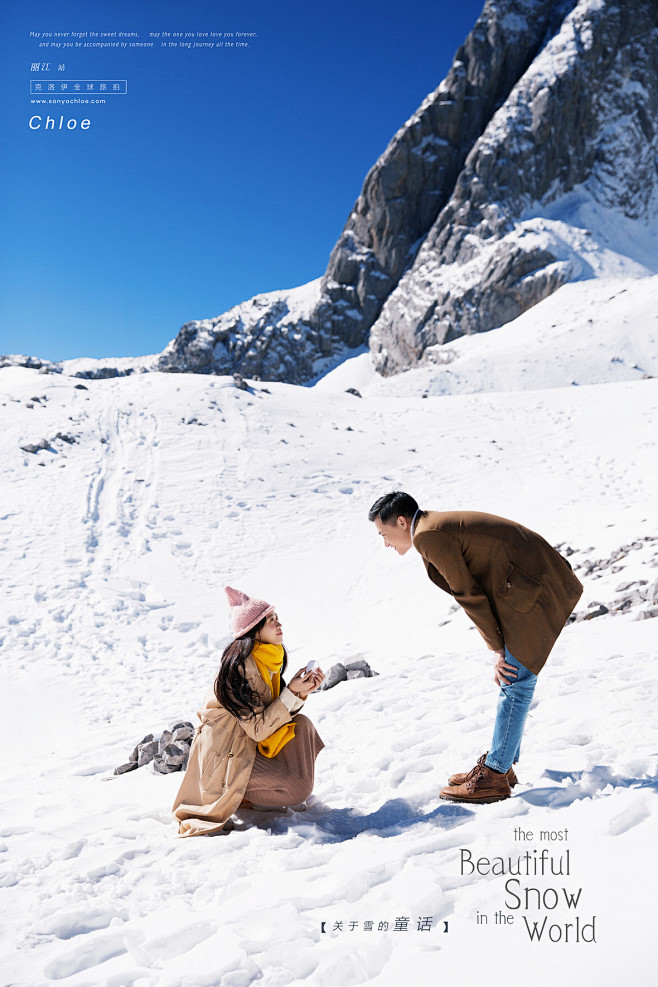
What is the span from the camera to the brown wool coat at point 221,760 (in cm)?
356

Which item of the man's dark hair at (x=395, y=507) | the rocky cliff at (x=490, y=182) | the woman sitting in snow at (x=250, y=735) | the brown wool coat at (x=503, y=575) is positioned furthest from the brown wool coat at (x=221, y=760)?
the rocky cliff at (x=490, y=182)

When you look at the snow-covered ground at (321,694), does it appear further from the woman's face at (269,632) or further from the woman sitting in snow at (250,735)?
the woman's face at (269,632)

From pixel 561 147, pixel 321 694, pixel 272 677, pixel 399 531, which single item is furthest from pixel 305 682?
pixel 561 147

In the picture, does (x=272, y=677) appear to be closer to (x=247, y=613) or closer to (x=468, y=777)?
(x=247, y=613)

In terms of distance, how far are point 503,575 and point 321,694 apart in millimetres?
3816

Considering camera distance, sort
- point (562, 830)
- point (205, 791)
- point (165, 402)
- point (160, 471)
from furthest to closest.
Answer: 1. point (165, 402)
2. point (160, 471)
3. point (205, 791)
4. point (562, 830)

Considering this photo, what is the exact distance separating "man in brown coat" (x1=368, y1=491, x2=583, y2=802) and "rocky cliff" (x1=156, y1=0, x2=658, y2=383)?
45.4 meters

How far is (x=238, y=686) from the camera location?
140 inches

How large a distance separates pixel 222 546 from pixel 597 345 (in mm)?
22104

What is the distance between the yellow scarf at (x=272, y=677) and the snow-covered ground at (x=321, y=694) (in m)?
0.44

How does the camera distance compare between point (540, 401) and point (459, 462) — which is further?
point (540, 401)

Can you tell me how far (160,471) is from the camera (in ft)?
52.1

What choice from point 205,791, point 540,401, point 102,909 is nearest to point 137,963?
point 102,909

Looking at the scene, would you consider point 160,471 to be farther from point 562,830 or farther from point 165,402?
point 562,830
